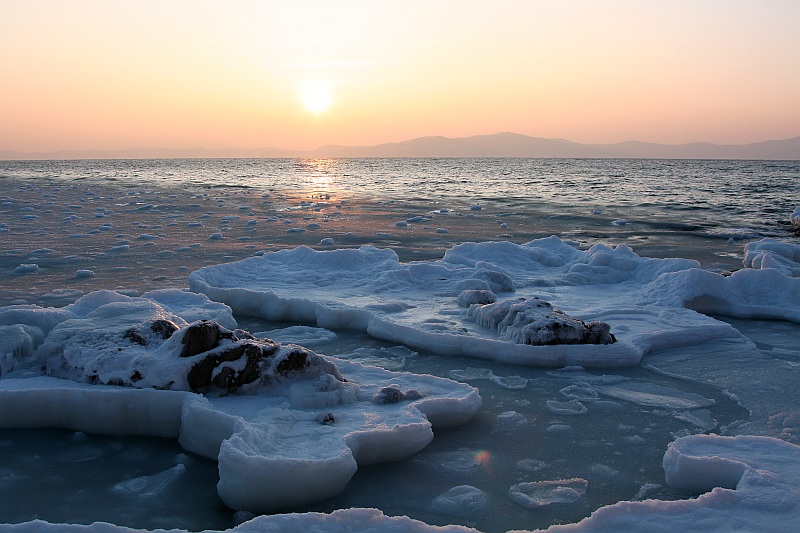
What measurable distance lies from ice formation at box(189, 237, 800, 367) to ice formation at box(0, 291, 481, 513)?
48.5 inches

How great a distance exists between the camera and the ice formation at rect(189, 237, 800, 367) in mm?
5148

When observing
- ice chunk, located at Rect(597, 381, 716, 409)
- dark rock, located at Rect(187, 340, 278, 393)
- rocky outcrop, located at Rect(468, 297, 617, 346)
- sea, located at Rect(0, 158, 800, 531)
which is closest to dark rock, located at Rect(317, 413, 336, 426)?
sea, located at Rect(0, 158, 800, 531)

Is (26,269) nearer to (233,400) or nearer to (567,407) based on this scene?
(233,400)

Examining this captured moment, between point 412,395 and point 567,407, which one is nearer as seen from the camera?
point 412,395

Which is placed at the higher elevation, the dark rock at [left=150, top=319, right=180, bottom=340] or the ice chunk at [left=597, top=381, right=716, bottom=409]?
the dark rock at [left=150, top=319, right=180, bottom=340]

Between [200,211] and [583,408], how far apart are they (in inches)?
607

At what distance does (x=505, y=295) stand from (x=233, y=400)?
393 cm

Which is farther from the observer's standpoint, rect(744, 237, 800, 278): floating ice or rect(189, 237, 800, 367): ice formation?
rect(744, 237, 800, 278): floating ice

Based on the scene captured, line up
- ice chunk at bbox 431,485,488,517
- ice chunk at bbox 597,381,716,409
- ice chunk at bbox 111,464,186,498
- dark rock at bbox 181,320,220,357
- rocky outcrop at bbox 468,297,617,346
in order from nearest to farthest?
ice chunk at bbox 431,485,488,517 → ice chunk at bbox 111,464,186,498 → dark rock at bbox 181,320,220,357 → ice chunk at bbox 597,381,716,409 → rocky outcrop at bbox 468,297,617,346

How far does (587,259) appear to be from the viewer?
8688mm

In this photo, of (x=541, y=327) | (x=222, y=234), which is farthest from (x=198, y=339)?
(x=222, y=234)

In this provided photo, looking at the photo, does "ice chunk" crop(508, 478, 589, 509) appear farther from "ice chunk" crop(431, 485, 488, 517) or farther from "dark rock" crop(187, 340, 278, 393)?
"dark rock" crop(187, 340, 278, 393)

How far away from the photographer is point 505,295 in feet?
23.0

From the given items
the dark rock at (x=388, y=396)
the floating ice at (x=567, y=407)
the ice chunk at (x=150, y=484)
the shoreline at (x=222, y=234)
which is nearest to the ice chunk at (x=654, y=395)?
the floating ice at (x=567, y=407)
